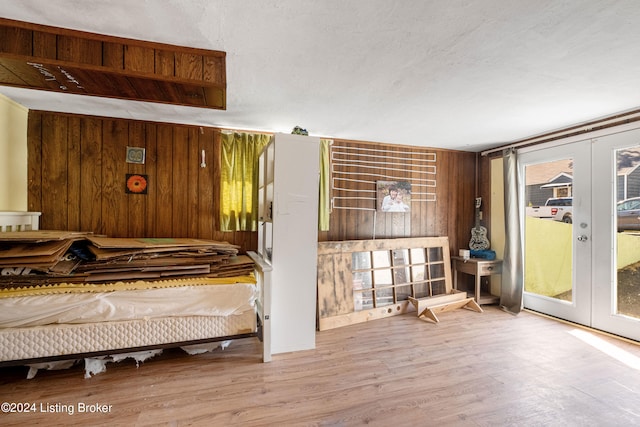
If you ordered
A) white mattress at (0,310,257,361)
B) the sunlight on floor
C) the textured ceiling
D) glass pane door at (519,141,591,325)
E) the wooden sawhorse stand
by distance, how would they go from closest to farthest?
1. the textured ceiling
2. white mattress at (0,310,257,361)
3. the sunlight on floor
4. glass pane door at (519,141,591,325)
5. the wooden sawhorse stand

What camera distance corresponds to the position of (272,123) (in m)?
3.22

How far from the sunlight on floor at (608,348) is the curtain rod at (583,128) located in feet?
6.99

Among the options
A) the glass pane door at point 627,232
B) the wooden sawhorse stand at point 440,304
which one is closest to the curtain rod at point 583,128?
the glass pane door at point 627,232

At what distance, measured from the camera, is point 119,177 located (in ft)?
10.0

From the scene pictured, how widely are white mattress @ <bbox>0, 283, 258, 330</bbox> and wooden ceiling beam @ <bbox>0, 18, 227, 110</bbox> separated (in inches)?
58.1

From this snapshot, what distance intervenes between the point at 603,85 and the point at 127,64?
3.30 m

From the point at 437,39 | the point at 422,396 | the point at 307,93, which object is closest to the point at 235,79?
the point at 307,93

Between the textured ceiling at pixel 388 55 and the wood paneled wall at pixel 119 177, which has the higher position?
the textured ceiling at pixel 388 55

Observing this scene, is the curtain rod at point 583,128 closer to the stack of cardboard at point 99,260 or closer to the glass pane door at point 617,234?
the glass pane door at point 617,234

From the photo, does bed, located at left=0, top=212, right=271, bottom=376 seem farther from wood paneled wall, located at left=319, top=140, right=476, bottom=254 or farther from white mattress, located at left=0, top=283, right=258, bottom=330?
wood paneled wall, located at left=319, top=140, right=476, bottom=254

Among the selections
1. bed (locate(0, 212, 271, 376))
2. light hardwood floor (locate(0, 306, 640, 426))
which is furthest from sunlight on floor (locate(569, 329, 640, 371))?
bed (locate(0, 212, 271, 376))

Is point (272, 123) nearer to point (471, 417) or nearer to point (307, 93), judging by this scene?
point (307, 93)

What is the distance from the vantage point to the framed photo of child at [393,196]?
3949 mm

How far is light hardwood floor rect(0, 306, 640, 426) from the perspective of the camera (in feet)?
5.96
